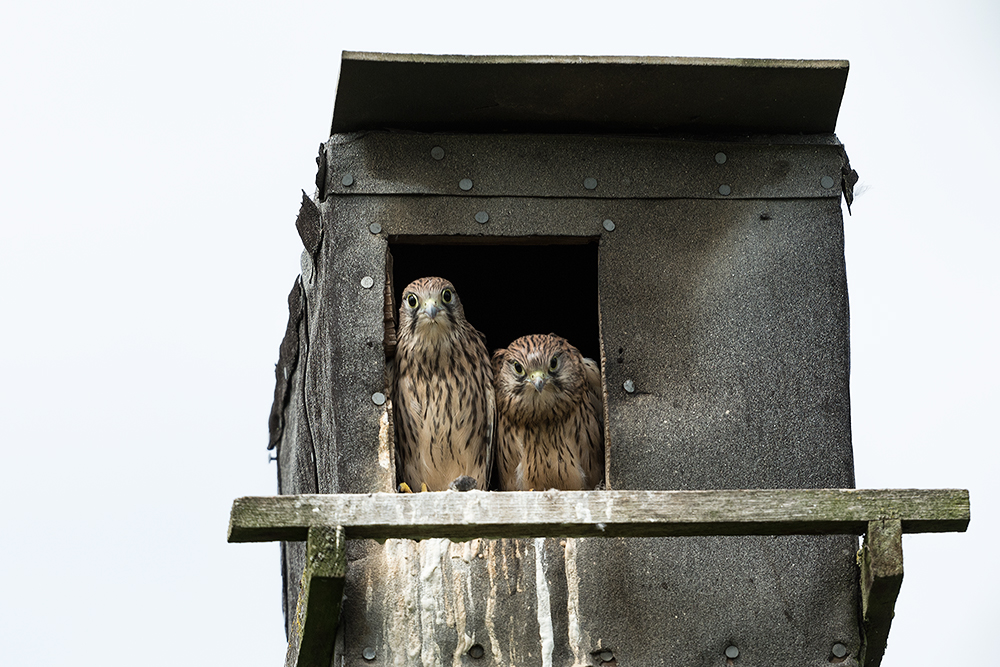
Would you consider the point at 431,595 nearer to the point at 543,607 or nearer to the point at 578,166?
the point at 543,607

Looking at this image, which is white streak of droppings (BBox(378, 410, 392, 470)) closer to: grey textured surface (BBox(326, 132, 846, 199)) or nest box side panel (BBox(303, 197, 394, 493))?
nest box side panel (BBox(303, 197, 394, 493))

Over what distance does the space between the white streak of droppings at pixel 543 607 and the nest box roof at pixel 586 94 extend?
1.81 m

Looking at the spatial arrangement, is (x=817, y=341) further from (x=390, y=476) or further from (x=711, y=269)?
(x=390, y=476)

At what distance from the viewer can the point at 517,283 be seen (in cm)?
816

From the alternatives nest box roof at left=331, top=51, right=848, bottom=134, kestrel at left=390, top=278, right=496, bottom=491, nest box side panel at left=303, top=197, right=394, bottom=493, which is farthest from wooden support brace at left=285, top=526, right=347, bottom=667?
nest box roof at left=331, top=51, right=848, bottom=134

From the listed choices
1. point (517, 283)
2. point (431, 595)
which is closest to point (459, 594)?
point (431, 595)

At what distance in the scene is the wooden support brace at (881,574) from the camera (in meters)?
4.82

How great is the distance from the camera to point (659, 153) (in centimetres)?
623

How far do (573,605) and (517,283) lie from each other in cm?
301

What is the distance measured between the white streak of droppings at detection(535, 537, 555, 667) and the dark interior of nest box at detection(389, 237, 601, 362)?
95.4 inches

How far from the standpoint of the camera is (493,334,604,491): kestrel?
6492 millimetres

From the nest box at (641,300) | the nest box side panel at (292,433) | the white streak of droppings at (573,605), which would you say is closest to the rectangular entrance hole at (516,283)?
the nest box side panel at (292,433)

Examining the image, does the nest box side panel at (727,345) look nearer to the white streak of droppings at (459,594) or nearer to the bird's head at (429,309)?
the white streak of droppings at (459,594)

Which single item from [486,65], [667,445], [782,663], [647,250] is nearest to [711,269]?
[647,250]
